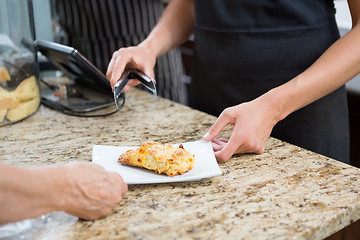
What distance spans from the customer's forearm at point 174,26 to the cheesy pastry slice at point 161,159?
680 mm

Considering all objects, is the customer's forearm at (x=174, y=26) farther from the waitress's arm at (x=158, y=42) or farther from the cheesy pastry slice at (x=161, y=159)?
the cheesy pastry slice at (x=161, y=159)

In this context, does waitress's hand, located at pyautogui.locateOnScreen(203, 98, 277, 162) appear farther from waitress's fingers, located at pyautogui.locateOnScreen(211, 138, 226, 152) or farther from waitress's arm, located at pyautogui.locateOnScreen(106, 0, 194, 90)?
waitress's arm, located at pyautogui.locateOnScreen(106, 0, 194, 90)

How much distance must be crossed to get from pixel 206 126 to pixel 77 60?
1.56 ft

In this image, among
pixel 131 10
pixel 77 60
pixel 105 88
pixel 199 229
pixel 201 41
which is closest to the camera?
pixel 199 229

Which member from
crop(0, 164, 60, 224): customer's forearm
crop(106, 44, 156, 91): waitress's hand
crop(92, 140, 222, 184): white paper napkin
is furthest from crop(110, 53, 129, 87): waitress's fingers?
crop(0, 164, 60, 224): customer's forearm

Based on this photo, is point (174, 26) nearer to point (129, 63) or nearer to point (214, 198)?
point (129, 63)

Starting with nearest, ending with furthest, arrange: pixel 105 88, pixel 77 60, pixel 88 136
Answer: pixel 88 136 < pixel 77 60 < pixel 105 88

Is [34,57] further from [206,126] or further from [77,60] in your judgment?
[206,126]

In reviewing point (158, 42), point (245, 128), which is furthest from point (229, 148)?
point (158, 42)

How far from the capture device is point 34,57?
1.48 metres

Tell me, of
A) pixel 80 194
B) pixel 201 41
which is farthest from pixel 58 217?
pixel 201 41

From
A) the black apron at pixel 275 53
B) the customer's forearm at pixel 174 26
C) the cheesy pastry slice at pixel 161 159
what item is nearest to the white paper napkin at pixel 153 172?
the cheesy pastry slice at pixel 161 159

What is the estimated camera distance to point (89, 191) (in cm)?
82

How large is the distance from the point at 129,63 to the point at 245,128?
0.50 m
